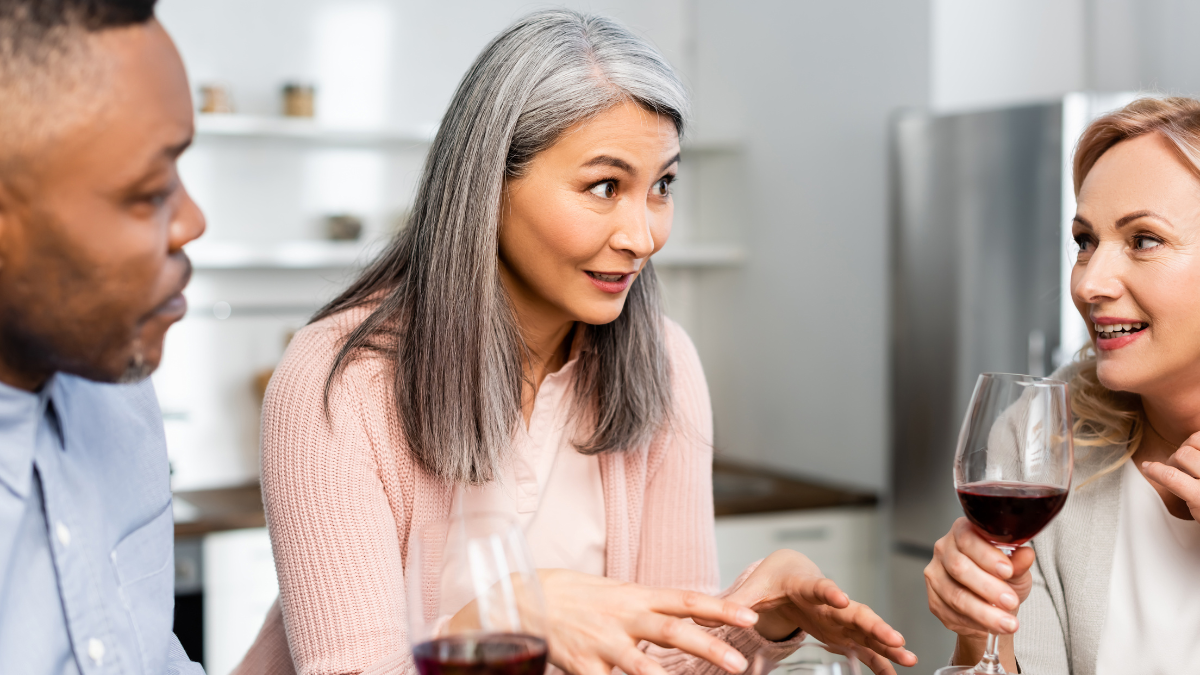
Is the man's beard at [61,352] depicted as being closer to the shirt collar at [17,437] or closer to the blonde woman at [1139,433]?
the shirt collar at [17,437]

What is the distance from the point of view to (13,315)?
72cm

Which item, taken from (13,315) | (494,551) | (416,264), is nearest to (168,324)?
(13,315)

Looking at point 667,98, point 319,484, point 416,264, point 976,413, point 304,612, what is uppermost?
point 667,98

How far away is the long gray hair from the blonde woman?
0.52 m

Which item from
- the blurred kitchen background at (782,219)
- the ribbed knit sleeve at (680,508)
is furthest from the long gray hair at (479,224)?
the blurred kitchen background at (782,219)

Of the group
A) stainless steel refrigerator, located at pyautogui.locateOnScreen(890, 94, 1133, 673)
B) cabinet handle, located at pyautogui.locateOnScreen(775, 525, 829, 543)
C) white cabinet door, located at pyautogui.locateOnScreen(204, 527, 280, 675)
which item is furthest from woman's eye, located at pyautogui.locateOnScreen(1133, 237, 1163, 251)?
white cabinet door, located at pyautogui.locateOnScreen(204, 527, 280, 675)

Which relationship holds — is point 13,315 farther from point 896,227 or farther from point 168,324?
point 896,227

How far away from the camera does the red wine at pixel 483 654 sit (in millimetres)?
674

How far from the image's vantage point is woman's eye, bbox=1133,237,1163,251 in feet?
4.04

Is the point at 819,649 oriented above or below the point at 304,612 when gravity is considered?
above

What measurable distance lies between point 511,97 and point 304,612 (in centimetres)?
61

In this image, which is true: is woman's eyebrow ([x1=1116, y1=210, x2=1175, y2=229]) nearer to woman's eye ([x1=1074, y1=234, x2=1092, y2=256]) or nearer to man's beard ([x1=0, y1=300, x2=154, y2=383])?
woman's eye ([x1=1074, y1=234, x2=1092, y2=256])

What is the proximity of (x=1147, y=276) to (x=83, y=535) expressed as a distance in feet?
3.62

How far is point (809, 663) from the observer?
0.68 m
